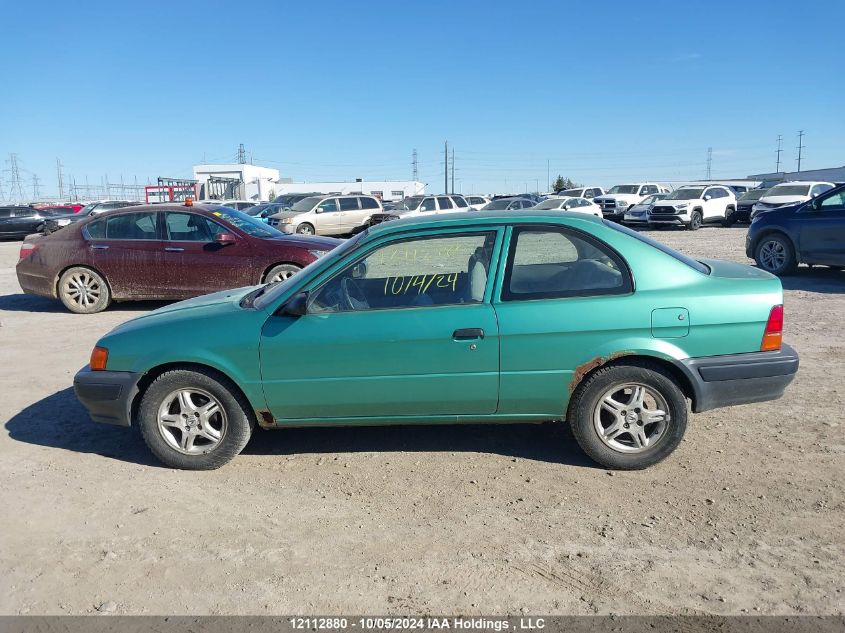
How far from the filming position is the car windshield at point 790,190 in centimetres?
2549

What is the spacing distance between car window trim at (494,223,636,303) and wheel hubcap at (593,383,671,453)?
→ 1.90 feet

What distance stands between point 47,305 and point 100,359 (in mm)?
7442

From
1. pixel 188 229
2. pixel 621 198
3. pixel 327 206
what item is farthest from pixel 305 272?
pixel 621 198

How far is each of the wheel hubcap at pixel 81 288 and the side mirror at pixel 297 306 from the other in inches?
265

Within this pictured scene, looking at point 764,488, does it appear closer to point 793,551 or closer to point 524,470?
point 793,551

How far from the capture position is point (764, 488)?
3902mm

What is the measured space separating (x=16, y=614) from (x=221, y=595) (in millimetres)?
882

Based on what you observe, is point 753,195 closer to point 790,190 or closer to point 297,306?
point 790,190

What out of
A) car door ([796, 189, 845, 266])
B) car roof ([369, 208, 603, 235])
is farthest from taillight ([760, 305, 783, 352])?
car door ([796, 189, 845, 266])

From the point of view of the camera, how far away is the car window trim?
4.08 meters

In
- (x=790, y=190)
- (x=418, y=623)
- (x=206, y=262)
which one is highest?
(x=790, y=190)

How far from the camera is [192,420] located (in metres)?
4.31

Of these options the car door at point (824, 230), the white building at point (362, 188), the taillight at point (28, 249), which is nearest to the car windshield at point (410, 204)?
the car door at point (824, 230)

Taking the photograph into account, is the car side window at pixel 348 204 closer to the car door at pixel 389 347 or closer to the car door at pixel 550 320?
the car door at pixel 389 347
